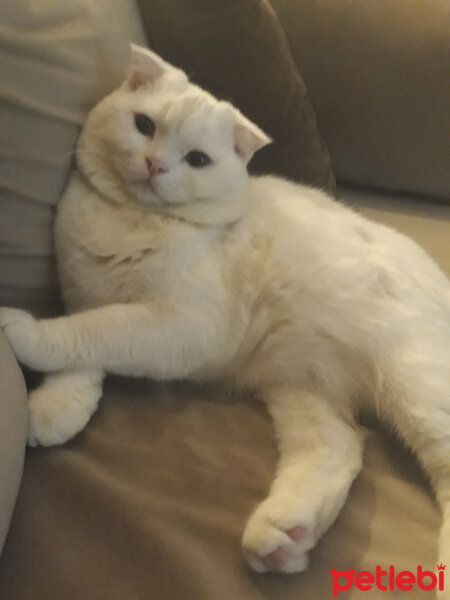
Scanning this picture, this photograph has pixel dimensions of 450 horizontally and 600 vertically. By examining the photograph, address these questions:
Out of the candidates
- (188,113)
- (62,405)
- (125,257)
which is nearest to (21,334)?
(62,405)

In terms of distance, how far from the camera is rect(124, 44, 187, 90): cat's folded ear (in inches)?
42.8

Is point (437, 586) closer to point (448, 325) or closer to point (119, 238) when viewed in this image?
point (448, 325)

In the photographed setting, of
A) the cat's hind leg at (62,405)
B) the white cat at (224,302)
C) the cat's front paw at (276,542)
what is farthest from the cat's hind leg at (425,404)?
the cat's hind leg at (62,405)

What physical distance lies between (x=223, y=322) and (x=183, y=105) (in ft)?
1.18

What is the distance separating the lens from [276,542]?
0.83 metres

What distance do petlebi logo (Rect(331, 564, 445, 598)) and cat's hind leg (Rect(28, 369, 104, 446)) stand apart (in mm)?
406

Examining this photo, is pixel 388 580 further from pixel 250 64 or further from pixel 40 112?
pixel 250 64

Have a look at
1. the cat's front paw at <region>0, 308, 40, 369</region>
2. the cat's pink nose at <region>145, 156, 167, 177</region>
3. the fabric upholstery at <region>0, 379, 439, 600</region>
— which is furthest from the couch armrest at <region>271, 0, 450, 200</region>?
the cat's front paw at <region>0, 308, 40, 369</region>

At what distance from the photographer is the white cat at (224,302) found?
100 cm

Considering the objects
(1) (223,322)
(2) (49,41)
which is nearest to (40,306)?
(1) (223,322)

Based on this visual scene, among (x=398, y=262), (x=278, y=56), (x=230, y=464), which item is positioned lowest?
(x=230, y=464)

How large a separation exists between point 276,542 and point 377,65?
1.25 metres

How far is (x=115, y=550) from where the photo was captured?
823 millimetres

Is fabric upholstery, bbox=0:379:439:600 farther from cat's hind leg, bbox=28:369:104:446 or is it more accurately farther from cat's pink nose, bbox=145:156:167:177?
cat's pink nose, bbox=145:156:167:177
